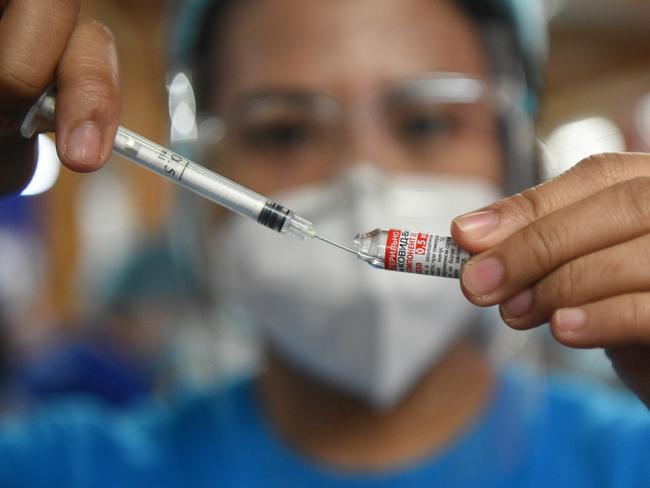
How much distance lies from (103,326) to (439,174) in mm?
1955

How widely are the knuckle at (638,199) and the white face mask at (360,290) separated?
45 centimetres

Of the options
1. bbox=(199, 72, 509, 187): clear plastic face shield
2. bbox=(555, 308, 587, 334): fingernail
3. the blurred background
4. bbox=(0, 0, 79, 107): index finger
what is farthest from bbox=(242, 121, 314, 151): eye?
bbox=(555, 308, 587, 334): fingernail

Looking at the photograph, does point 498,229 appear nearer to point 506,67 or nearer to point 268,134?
point 268,134

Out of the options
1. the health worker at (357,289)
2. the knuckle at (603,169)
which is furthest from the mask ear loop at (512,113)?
the knuckle at (603,169)

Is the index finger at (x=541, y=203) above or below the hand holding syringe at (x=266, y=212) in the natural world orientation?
above

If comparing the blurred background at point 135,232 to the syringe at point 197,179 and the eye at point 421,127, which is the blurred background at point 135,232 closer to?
the eye at point 421,127

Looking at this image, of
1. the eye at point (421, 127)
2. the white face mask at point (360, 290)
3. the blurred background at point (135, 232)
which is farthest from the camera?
the blurred background at point (135, 232)

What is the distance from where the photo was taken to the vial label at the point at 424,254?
60 centimetres

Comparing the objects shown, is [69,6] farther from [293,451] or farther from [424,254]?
[293,451]

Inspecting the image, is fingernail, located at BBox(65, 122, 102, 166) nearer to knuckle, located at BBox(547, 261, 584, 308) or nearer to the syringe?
the syringe

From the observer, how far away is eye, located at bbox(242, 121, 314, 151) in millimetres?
1096

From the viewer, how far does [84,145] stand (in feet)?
1.82

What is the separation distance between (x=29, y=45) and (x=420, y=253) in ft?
1.29

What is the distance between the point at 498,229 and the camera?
1.86ft
